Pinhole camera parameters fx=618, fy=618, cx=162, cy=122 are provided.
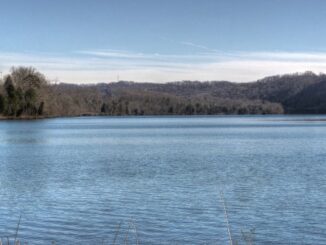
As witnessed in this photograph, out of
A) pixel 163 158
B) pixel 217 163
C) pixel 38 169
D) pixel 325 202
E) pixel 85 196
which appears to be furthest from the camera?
pixel 163 158

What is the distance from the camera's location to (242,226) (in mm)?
16969

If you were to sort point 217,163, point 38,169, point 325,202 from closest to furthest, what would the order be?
point 325,202
point 38,169
point 217,163

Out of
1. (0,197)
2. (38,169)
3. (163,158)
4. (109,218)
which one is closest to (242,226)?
(109,218)

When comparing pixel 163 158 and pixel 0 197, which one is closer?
pixel 0 197

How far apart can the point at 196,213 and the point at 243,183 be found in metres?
7.06

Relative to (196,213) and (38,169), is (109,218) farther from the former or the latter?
(38,169)

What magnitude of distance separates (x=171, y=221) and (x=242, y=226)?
6.70ft

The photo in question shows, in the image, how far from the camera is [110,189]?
945 inches

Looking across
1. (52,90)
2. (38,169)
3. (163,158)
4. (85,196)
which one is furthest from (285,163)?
(52,90)

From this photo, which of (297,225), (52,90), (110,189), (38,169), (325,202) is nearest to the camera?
(297,225)

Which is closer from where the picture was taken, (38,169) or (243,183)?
(243,183)

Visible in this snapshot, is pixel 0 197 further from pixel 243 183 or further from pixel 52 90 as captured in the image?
pixel 52 90

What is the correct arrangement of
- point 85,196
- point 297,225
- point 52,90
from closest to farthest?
point 297,225, point 85,196, point 52,90

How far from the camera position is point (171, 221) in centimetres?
1761
